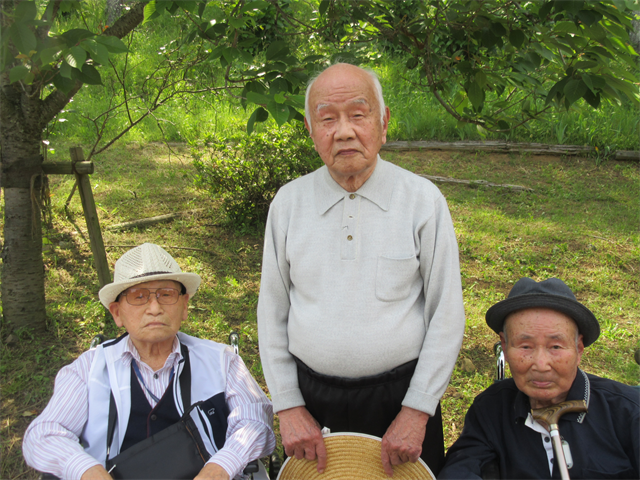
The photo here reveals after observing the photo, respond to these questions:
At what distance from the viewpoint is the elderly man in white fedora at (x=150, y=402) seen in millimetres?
2010

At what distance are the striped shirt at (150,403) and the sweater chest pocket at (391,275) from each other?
29.8 inches

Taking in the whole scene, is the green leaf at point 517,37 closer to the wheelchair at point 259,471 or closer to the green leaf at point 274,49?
the green leaf at point 274,49

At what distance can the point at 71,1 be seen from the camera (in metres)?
3.04

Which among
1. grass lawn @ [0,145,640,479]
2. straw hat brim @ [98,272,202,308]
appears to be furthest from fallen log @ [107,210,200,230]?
straw hat brim @ [98,272,202,308]

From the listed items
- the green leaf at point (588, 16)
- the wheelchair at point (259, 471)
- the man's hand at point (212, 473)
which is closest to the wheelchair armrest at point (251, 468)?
the wheelchair at point (259, 471)

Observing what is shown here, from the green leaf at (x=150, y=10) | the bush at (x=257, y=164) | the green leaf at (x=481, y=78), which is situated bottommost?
the bush at (x=257, y=164)

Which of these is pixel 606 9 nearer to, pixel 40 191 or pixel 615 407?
pixel 615 407

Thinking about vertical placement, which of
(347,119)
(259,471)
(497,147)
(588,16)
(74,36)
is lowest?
(259,471)

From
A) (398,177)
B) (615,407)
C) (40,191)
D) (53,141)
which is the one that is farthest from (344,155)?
(53,141)

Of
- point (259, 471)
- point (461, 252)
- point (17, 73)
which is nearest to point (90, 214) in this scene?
Answer: point (17, 73)

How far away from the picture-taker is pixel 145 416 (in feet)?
7.03

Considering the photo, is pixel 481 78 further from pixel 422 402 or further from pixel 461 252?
pixel 461 252

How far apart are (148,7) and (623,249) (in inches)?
206

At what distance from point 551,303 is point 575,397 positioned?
36cm
